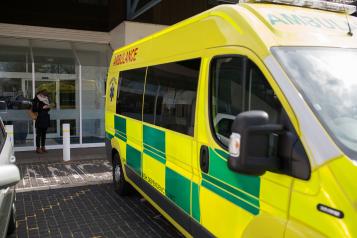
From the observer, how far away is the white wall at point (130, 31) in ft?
35.5

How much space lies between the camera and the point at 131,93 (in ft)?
18.0

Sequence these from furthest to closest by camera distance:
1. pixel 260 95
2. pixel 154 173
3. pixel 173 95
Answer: pixel 154 173
pixel 173 95
pixel 260 95

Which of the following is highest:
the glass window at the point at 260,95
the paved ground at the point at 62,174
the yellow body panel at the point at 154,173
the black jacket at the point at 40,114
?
the glass window at the point at 260,95

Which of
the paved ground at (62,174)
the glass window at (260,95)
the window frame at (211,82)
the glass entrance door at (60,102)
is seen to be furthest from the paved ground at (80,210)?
the glass entrance door at (60,102)

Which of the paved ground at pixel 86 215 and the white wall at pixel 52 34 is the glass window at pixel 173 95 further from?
the white wall at pixel 52 34

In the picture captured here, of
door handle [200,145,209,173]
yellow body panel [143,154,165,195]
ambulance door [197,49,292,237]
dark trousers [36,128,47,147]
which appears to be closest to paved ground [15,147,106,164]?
dark trousers [36,128,47,147]

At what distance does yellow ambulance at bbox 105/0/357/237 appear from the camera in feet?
6.37

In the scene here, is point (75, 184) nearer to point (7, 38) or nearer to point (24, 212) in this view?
point (24, 212)

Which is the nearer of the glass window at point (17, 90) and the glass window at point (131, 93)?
the glass window at point (131, 93)

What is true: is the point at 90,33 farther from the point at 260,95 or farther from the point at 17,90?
the point at 260,95

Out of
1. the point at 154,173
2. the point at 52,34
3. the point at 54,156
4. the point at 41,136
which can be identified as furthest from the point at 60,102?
the point at 154,173

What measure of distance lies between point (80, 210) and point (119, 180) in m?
0.90

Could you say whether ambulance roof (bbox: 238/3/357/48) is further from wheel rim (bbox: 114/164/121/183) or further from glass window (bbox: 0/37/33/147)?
glass window (bbox: 0/37/33/147)

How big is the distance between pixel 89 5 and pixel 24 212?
28.7 feet
